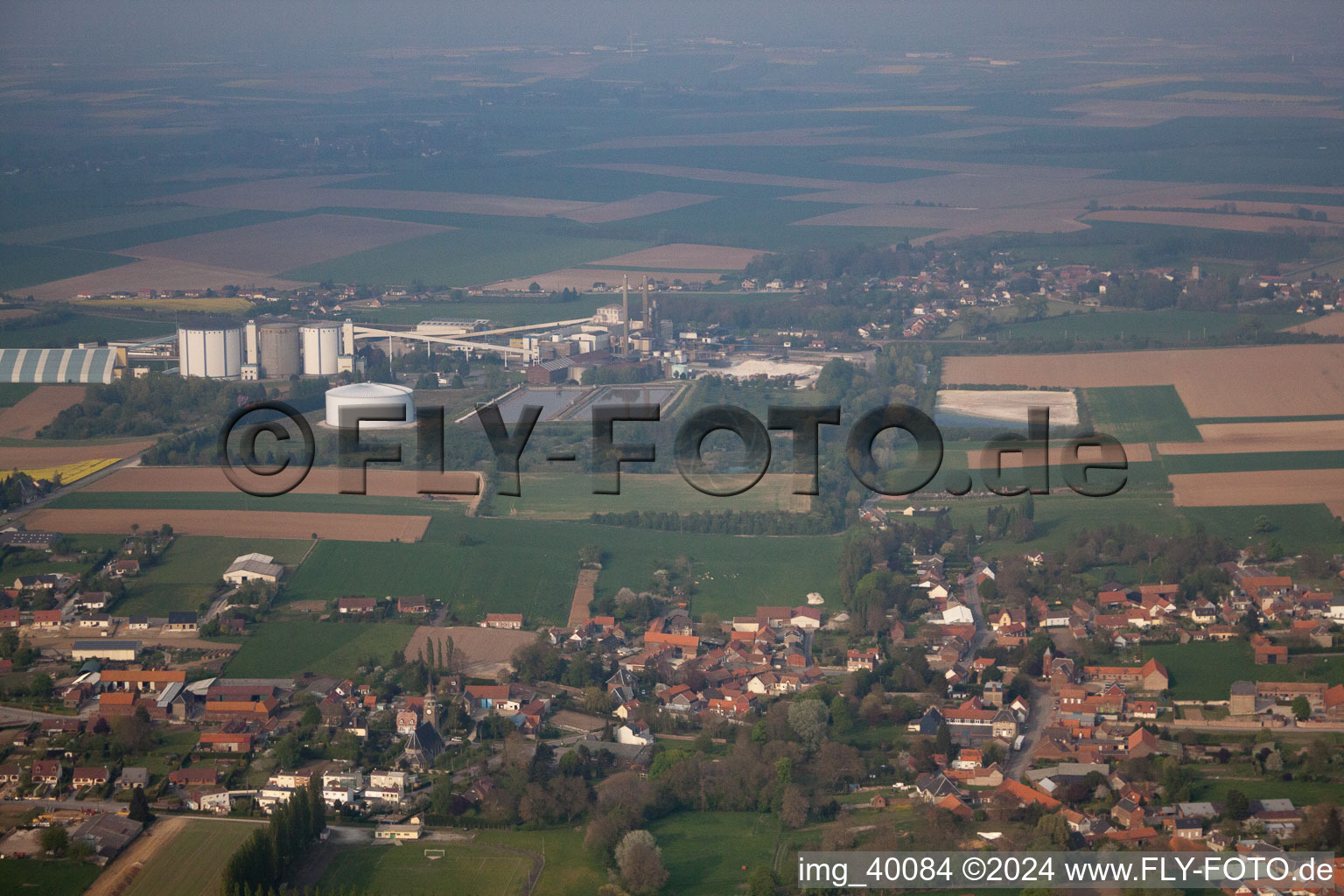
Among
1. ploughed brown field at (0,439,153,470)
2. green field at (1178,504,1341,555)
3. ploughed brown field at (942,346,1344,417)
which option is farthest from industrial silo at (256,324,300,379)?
green field at (1178,504,1341,555)

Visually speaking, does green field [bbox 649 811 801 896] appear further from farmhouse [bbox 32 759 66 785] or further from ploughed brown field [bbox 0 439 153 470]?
ploughed brown field [bbox 0 439 153 470]

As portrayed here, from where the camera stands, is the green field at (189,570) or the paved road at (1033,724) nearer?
the paved road at (1033,724)

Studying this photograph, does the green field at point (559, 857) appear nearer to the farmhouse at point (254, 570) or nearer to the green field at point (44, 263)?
the farmhouse at point (254, 570)

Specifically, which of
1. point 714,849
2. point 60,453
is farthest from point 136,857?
point 60,453

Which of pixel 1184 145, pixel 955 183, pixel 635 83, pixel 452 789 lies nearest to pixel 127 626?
pixel 452 789

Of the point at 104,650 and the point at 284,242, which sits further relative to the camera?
the point at 284,242

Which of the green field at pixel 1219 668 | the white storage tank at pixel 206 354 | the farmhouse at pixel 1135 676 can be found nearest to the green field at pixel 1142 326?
the white storage tank at pixel 206 354

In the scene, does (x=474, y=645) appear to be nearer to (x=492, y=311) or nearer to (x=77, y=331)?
(x=77, y=331)
